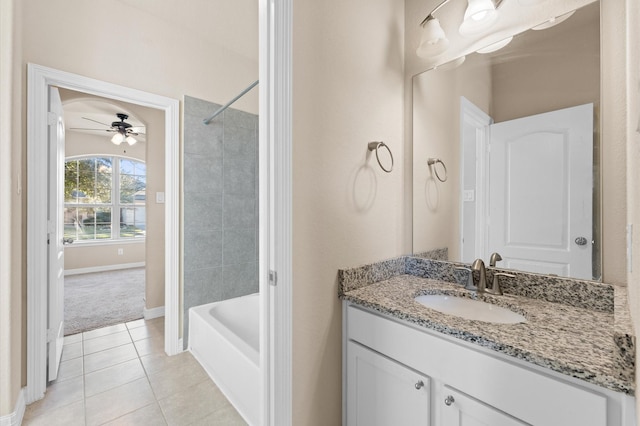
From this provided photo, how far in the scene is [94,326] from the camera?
295cm

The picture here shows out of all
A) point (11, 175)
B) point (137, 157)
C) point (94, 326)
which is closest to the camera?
point (11, 175)

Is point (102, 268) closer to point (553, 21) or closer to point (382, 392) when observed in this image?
point (382, 392)

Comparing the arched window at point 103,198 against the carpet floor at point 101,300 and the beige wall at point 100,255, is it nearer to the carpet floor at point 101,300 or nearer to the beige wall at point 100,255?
the beige wall at point 100,255

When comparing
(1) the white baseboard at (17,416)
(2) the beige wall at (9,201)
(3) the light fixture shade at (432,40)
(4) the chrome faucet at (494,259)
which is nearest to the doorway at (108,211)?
(1) the white baseboard at (17,416)

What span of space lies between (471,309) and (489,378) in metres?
0.44

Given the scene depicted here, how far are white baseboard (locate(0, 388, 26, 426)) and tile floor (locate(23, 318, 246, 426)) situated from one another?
46 mm

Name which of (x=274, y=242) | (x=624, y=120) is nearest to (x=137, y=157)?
(x=274, y=242)

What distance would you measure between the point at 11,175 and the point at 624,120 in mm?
2857

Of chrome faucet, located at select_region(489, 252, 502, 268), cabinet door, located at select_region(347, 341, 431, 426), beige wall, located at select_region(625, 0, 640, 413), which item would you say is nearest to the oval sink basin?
A: chrome faucet, located at select_region(489, 252, 502, 268)

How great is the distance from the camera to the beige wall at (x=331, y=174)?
119cm

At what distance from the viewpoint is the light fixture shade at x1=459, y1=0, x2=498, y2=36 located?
133cm

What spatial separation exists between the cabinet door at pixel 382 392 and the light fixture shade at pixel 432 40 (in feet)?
5.18

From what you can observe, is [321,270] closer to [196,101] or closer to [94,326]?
[196,101]

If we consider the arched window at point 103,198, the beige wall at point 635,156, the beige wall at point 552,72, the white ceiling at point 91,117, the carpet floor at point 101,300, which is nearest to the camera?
the beige wall at point 635,156
